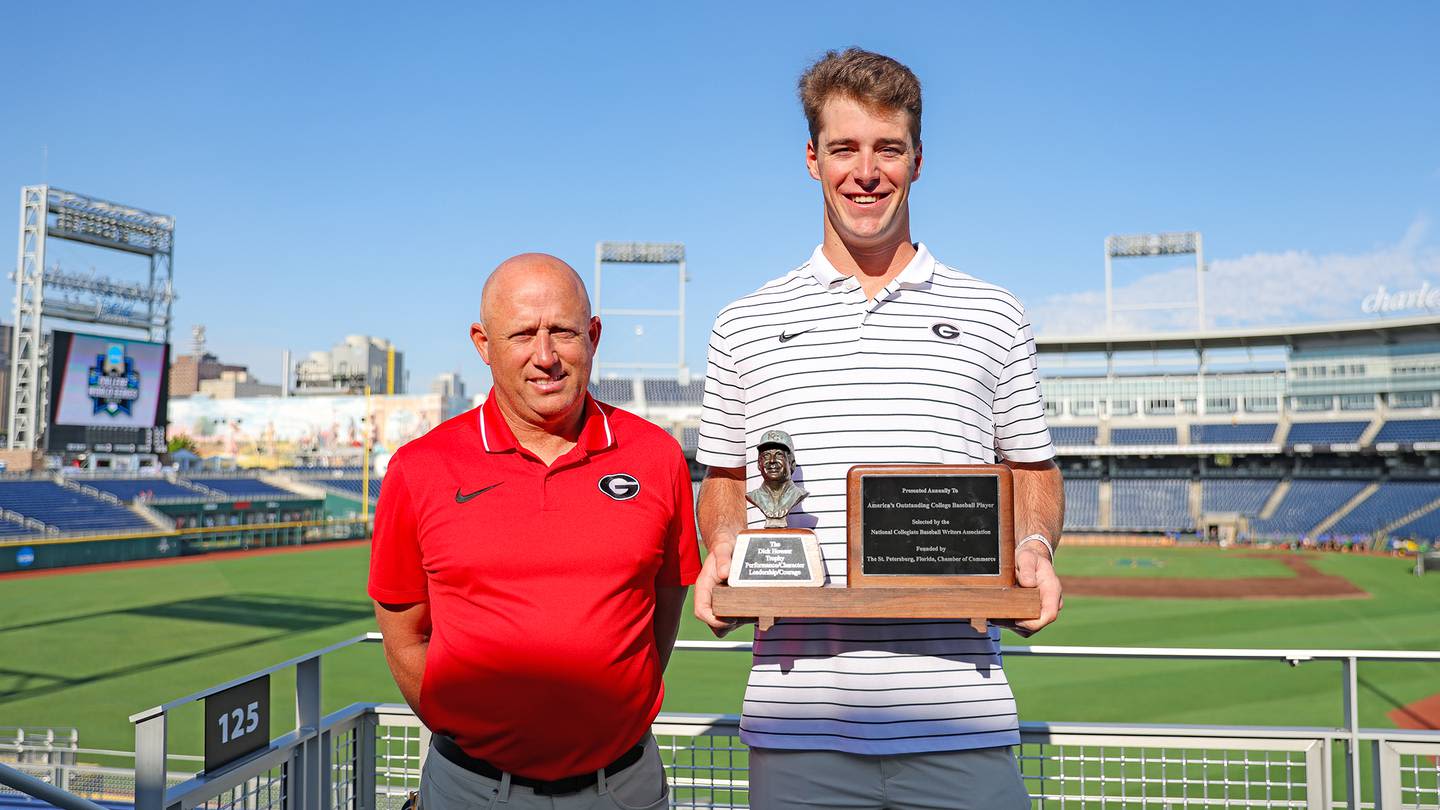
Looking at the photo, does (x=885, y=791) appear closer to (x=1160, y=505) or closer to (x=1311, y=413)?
(x=1160, y=505)

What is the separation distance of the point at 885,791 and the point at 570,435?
119 cm

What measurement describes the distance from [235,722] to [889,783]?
229 cm

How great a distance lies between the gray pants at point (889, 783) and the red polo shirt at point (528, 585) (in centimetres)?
51

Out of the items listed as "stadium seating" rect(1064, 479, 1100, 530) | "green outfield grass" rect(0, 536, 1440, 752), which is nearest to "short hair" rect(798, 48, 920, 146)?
"green outfield grass" rect(0, 536, 1440, 752)

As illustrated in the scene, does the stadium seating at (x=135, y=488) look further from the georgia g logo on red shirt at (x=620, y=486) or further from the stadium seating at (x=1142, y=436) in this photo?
the stadium seating at (x=1142, y=436)

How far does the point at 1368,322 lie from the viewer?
44562 mm

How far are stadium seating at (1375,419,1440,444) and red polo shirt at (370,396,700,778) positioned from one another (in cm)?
4814

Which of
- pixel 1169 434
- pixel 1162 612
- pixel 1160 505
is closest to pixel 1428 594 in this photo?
pixel 1162 612

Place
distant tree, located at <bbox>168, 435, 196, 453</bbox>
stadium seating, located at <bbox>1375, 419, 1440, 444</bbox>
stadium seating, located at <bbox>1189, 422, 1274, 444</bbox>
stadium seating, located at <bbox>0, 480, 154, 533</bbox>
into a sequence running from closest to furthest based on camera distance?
1. stadium seating, located at <bbox>0, 480, 154, 533</bbox>
2. stadium seating, located at <bbox>1375, 419, 1440, 444</bbox>
3. stadium seating, located at <bbox>1189, 422, 1274, 444</bbox>
4. distant tree, located at <bbox>168, 435, 196, 453</bbox>

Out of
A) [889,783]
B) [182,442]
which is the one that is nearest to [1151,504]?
[889,783]

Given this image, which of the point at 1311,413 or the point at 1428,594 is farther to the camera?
the point at 1311,413

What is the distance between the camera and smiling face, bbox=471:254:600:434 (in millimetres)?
2359

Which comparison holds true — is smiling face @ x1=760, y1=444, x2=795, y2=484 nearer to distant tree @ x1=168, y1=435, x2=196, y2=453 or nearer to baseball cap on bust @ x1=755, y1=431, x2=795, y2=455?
baseball cap on bust @ x1=755, y1=431, x2=795, y2=455

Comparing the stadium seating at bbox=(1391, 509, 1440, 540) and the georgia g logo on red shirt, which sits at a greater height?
the georgia g logo on red shirt
